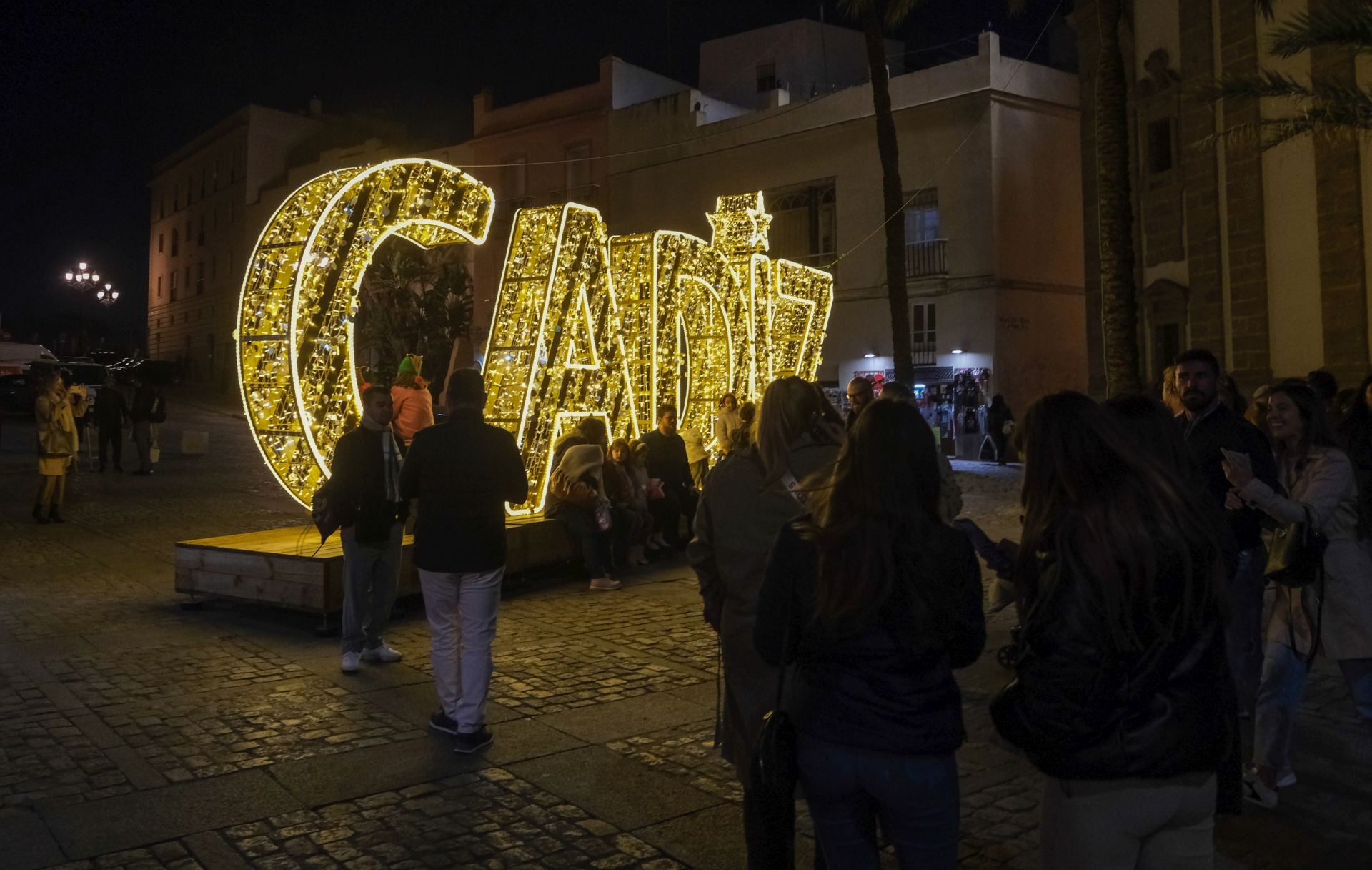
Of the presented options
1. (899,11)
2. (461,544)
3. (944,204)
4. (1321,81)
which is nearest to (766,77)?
(944,204)

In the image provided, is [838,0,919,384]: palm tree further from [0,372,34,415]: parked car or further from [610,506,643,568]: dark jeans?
[0,372,34,415]: parked car

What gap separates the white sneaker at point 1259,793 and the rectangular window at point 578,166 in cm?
3161

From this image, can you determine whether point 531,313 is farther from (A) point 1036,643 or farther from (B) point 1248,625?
(A) point 1036,643

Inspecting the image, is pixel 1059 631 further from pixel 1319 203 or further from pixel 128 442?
pixel 128 442

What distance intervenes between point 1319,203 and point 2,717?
1877 cm

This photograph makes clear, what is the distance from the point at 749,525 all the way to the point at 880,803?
1.56m

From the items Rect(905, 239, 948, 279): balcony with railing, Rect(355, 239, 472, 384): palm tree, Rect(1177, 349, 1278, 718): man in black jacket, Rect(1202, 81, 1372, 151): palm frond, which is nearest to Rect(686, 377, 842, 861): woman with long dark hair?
Rect(1177, 349, 1278, 718): man in black jacket

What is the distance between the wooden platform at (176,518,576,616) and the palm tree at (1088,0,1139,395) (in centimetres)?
631

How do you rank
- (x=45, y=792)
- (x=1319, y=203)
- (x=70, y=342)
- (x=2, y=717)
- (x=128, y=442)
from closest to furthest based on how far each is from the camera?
(x=45, y=792) → (x=2, y=717) → (x=1319, y=203) → (x=128, y=442) → (x=70, y=342)

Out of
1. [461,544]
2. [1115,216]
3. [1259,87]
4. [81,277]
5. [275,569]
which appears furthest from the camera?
[81,277]

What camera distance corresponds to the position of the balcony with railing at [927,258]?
90.6 ft

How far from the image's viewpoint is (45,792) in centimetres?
494

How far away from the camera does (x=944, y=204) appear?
27.7 metres

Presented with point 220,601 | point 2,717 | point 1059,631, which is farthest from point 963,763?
point 220,601
